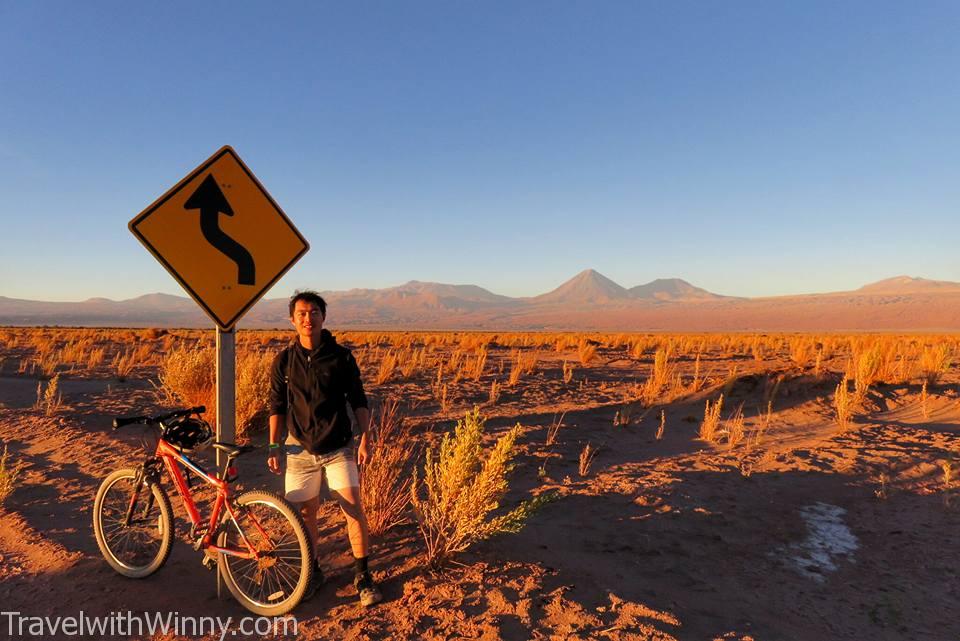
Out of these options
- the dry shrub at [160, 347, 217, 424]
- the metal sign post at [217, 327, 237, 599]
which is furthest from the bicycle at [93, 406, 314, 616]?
the dry shrub at [160, 347, 217, 424]

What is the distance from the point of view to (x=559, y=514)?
204 inches

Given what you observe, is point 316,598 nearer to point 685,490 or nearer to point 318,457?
point 318,457

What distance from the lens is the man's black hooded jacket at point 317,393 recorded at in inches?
133

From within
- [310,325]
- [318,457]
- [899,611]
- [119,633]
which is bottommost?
[899,611]

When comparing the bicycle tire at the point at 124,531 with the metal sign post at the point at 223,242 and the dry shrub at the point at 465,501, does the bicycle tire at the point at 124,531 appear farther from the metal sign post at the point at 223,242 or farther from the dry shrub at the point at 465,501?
the dry shrub at the point at 465,501

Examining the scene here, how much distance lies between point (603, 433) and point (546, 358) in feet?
43.8

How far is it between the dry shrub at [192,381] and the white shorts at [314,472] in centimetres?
598

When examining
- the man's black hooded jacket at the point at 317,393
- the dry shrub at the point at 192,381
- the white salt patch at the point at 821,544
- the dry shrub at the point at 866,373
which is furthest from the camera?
the dry shrub at the point at 866,373

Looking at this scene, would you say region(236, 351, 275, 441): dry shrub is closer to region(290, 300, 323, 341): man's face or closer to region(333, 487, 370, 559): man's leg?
region(290, 300, 323, 341): man's face

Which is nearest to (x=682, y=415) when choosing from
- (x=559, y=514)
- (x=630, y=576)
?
(x=559, y=514)

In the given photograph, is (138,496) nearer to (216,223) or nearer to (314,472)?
(314,472)

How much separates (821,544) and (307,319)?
196 inches

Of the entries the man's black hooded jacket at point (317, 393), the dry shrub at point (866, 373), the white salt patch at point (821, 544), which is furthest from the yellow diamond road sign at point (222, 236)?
Answer: the dry shrub at point (866, 373)

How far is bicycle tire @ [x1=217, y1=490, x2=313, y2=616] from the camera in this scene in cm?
305
